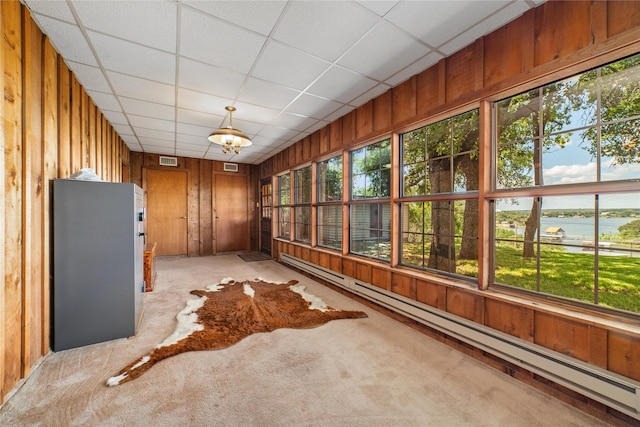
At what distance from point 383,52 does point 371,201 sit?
182 cm

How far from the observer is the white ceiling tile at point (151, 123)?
4.08 m

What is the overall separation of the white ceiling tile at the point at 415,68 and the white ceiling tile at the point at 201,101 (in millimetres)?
2206

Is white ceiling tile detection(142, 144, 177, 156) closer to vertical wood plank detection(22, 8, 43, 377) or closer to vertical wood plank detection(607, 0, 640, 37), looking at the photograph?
vertical wood plank detection(22, 8, 43, 377)

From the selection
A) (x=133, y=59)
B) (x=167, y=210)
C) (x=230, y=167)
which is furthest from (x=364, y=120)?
(x=167, y=210)

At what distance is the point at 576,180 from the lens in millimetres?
1773

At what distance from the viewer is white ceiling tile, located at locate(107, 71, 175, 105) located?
9.39 ft

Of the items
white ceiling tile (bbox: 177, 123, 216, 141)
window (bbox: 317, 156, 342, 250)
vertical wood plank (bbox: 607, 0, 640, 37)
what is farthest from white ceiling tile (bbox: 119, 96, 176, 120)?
vertical wood plank (bbox: 607, 0, 640, 37)

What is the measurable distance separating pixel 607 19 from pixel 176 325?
444 cm

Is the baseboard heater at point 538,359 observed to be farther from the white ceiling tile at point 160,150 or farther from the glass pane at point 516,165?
the white ceiling tile at point 160,150

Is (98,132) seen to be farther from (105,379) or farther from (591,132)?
(591,132)

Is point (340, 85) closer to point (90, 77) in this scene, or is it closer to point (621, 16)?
point (621, 16)

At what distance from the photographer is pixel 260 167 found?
7699 mm

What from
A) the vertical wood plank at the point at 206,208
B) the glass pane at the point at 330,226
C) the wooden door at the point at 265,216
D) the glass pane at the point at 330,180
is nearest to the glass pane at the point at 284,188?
the wooden door at the point at 265,216

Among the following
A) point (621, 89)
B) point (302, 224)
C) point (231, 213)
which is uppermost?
point (621, 89)
